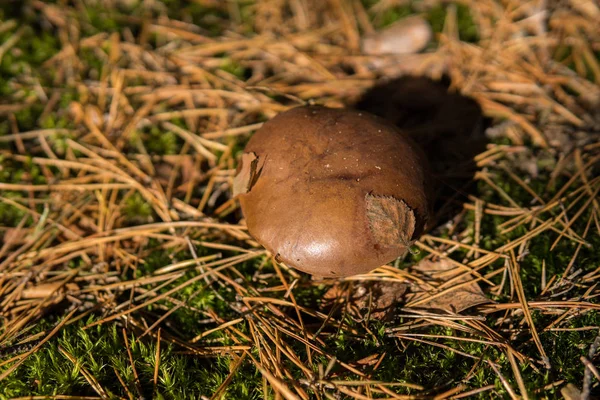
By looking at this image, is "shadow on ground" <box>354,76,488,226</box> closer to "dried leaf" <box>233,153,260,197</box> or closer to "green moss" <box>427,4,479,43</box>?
"green moss" <box>427,4,479,43</box>

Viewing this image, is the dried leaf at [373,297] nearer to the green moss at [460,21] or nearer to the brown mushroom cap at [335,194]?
the brown mushroom cap at [335,194]

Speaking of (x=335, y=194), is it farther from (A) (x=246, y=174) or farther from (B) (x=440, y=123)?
(B) (x=440, y=123)

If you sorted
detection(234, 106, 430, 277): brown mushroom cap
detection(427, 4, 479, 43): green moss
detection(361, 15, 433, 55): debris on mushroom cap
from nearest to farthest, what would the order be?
detection(234, 106, 430, 277): brown mushroom cap, detection(361, 15, 433, 55): debris on mushroom cap, detection(427, 4, 479, 43): green moss

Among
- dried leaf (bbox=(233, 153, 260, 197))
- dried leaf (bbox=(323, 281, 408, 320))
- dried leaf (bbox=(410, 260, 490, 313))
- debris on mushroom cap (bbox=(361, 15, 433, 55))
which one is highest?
debris on mushroom cap (bbox=(361, 15, 433, 55))

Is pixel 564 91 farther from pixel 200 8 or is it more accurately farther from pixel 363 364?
pixel 200 8

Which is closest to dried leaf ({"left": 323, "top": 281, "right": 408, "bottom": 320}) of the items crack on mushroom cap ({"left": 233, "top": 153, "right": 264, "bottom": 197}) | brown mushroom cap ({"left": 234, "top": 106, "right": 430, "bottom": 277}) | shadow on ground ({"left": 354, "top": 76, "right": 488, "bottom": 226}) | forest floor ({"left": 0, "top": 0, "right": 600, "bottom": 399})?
forest floor ({"left": 0, "top": 0, "right": 600, "bottom": 399})

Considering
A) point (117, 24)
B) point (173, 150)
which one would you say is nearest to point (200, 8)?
point (117, 24)

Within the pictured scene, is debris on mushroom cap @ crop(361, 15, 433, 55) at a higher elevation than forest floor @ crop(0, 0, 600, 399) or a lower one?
higher
